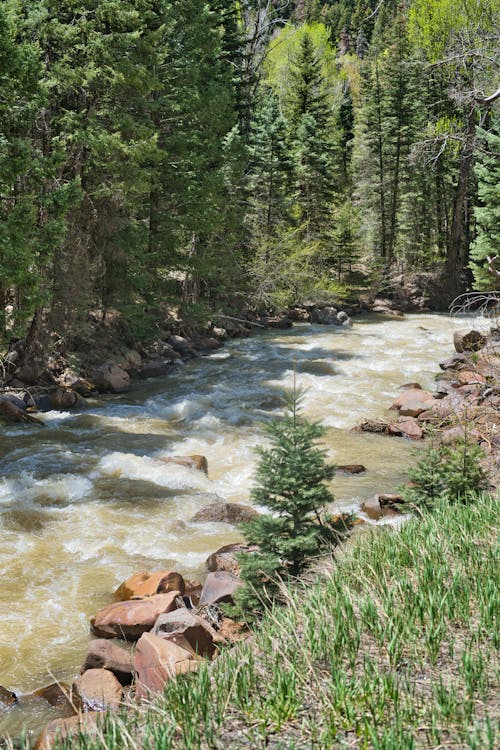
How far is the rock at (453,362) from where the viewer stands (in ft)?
59.6

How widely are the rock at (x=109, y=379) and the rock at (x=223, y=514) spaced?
8.33 m

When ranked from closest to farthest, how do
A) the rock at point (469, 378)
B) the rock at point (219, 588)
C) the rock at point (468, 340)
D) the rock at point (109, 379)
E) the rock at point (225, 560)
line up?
the rock at point (219, 588), the rock at point (225, 560), the rock at point (469, 378), the rock at point (109, 379), the rock at point (468, 340)

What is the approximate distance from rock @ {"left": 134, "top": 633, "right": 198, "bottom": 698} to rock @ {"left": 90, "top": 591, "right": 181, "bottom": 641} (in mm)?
737

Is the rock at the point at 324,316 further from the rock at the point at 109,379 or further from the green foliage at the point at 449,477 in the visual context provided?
the green foliage at the point at 449,477

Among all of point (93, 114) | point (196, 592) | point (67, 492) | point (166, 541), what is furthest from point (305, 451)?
point (93, 114)

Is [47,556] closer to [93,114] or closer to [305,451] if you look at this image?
[305,451]

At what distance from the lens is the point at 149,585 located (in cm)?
661

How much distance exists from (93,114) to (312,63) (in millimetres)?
25512

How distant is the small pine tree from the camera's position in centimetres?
571

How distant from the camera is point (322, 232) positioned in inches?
1350

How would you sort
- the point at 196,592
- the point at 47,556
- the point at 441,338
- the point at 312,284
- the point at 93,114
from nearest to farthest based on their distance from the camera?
the point at 196,592
the point at 47,556
the point at 93,114
the point at 441,338
the point at 312,284

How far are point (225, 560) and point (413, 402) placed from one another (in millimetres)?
8418

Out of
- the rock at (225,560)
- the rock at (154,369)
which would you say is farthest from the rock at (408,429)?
the rock at (154,369)

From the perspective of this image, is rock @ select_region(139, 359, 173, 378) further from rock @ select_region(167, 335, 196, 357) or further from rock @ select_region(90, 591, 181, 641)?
rock @ select_region(90, 591, 181, 641)
